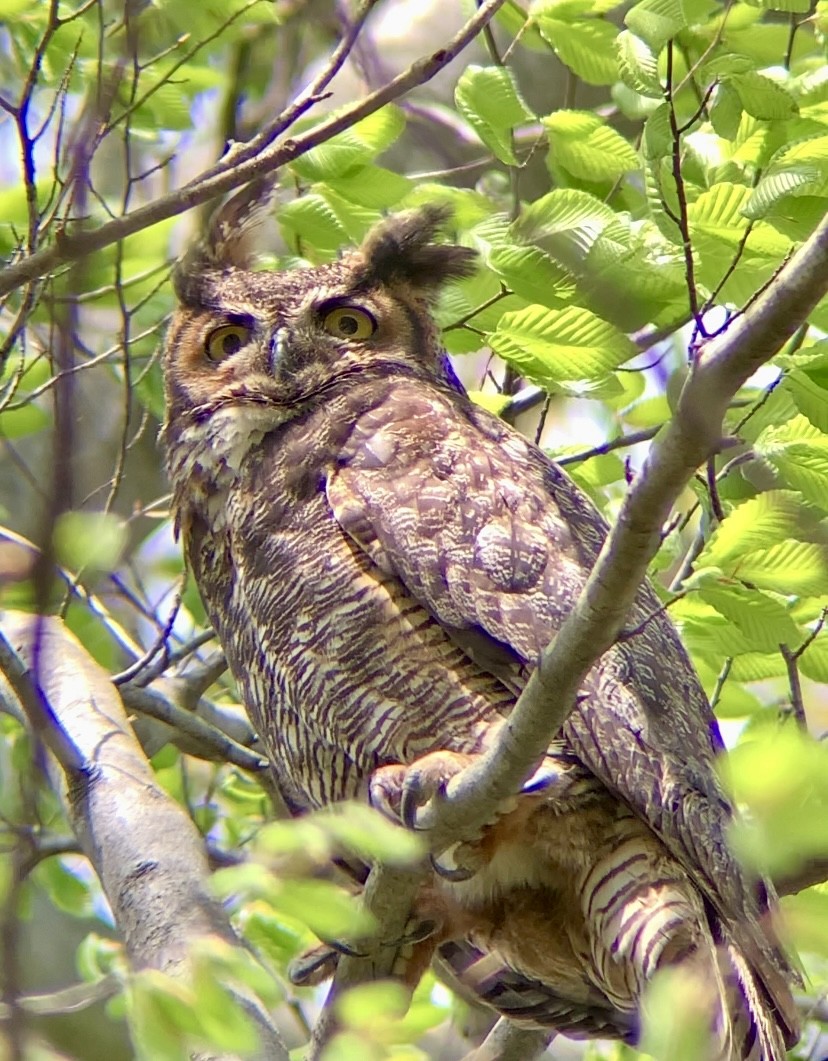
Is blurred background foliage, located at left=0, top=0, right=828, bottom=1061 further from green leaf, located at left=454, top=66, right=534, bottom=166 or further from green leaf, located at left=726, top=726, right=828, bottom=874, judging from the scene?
green leaf, located at left=726, top=726, right=828, bottom=874

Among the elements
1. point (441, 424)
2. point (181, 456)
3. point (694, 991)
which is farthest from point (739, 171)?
point (694, 991)

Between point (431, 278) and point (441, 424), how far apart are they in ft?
2.66

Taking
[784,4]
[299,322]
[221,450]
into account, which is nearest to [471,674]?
[221,450]

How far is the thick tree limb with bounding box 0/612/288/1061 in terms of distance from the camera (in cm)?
253

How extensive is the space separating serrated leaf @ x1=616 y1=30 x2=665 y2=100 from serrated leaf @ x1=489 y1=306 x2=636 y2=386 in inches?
18.6

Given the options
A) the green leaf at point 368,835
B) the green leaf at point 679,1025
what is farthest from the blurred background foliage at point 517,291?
the green leaf at point 679,1025

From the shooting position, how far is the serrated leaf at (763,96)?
270 cm

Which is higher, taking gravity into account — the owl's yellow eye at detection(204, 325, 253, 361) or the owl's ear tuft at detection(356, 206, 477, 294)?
the owl's ear tuft at detection(356, 206, 477, 294)

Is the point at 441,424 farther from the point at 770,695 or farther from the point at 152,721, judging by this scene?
the point at 770,695

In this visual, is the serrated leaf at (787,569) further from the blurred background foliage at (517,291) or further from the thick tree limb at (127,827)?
the thick tree limb at (127,827)

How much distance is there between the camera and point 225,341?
3.43 metres

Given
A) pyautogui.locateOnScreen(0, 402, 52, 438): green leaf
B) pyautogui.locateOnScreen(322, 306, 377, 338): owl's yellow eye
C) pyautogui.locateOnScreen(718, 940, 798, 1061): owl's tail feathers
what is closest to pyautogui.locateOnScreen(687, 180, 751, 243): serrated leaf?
pyautogui.locateOnScreen(322, 306, 377, 338): owl's yellow eye

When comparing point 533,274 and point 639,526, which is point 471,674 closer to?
point 533,274

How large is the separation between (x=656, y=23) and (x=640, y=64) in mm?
77
